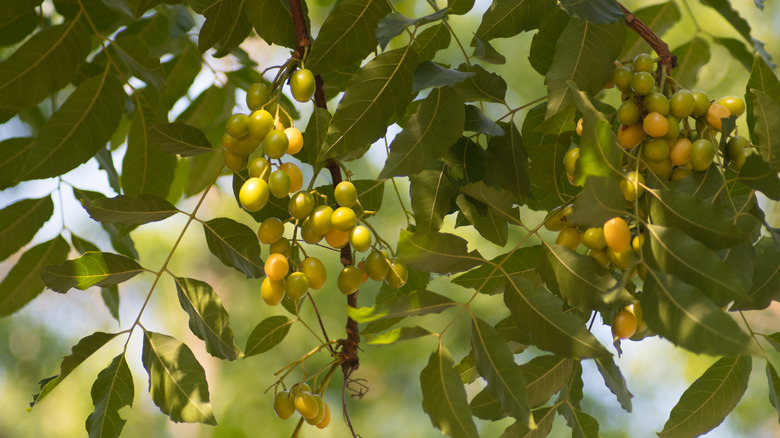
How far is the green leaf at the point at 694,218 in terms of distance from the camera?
1.17 ft

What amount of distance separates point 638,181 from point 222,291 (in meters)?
3.03

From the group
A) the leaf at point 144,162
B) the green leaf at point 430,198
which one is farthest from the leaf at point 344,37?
the leaf at point 144,162

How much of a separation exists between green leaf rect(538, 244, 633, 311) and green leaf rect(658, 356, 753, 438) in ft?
0.45

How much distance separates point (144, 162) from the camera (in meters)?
0.73

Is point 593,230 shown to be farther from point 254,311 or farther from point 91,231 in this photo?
point 91,231

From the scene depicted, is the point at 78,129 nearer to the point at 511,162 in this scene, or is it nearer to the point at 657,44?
the point at 511,162

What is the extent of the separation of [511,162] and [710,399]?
233 millimetres

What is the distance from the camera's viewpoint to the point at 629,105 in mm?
444

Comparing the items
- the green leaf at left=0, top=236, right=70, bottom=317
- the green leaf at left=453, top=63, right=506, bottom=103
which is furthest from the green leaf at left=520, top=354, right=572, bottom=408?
the green leaf at left=0, top=236, right=70, bottom=317

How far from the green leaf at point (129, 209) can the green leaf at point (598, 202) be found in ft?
1.09

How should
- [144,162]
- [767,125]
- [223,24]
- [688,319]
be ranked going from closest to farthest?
1. [688,319]
2. [767,125]
3. [223,24]
4. [144,162]

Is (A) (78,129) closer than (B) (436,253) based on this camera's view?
No

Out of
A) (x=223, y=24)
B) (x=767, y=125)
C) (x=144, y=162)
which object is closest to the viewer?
(x=767, y=125)

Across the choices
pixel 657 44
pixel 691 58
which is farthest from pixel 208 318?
pixel 691 58
